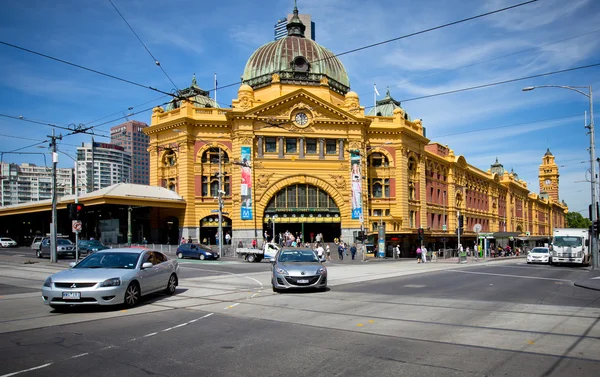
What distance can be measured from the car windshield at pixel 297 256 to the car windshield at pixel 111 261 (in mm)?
5371

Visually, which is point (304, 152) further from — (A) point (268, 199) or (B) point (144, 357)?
(B) point (144, 357)

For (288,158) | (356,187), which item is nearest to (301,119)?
(288,158)

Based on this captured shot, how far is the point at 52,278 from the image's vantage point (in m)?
11.8

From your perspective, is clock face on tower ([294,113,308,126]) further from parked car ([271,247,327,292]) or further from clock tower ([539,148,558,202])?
clock tower ([539,148,558,202])

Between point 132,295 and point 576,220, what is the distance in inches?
7881

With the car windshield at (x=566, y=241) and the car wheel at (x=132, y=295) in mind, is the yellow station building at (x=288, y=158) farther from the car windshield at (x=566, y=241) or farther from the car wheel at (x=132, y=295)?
A: the car wheel at (x=132, y=295)

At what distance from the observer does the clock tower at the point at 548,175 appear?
156750 mm

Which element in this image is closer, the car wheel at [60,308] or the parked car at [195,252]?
the car wheel at [60,308]

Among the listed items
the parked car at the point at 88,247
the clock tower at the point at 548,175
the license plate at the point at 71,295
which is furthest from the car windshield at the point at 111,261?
the clock tower at the point at 548,175

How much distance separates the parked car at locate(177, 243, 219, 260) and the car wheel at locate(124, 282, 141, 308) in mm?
25422

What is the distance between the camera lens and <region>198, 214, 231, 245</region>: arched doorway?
53281 millimetres

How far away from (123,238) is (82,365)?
4764 cm

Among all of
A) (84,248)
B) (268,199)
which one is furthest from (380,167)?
(84,248)

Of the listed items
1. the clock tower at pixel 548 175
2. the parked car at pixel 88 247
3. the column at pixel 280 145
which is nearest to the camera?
the parked car at pixel 88 247
